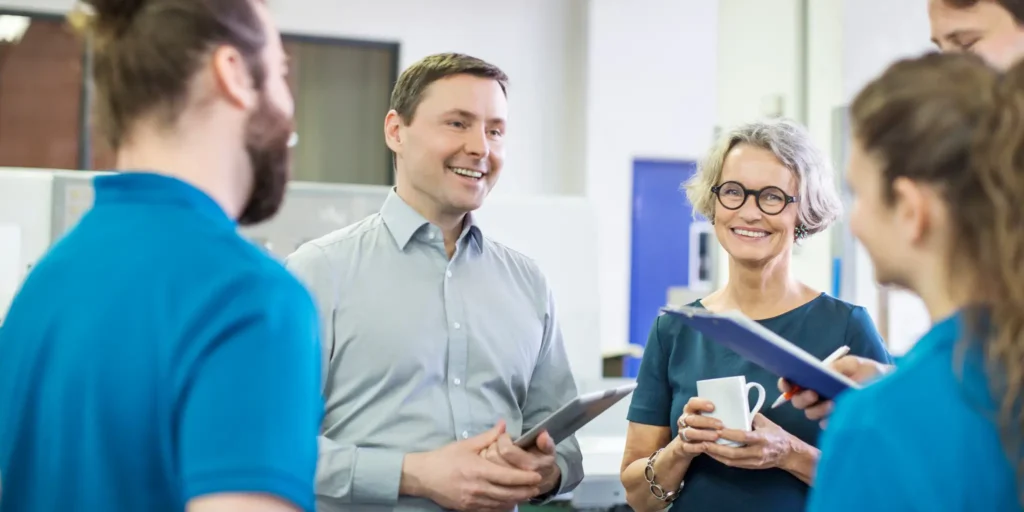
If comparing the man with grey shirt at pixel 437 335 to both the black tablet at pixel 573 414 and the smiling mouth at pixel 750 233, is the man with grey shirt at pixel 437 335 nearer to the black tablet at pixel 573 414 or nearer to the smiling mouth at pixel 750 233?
the black tablet at pixel 573 414

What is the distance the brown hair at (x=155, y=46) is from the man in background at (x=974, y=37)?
0.86 m

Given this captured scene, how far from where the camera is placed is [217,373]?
83 cm

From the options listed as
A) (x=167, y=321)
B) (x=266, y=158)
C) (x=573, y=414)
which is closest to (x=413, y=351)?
(x=573, y=414)

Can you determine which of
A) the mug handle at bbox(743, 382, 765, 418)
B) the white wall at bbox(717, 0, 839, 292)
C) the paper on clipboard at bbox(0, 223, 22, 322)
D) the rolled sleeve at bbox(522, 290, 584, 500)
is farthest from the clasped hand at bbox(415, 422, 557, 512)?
the white wall at bbox(717, 0, 839, 292)

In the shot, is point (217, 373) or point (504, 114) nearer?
point (217, 373)

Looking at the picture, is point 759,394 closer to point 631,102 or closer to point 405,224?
point 405,224

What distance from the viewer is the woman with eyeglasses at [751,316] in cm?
175

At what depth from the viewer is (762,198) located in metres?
1.88

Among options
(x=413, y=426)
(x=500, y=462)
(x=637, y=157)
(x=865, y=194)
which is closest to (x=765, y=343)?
(x=865, y=194)

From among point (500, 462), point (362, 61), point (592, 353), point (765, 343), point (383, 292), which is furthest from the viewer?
point (362, 61)

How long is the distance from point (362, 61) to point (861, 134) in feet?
18.6

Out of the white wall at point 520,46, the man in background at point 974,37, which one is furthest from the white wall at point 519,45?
the man in background at point 974,37

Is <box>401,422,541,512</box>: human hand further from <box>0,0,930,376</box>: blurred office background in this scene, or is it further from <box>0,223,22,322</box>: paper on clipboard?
<box>0,0,930,376</box>: blurred office background

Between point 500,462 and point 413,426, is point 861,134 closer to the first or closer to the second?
point 500,462
